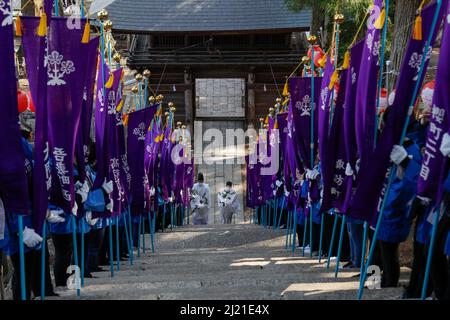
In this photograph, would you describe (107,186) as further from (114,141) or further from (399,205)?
(399,205)

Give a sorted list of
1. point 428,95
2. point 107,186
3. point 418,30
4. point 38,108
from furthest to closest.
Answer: point 107,186 < point 428,95 < point 38,108 < point 418,30

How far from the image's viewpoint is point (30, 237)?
16.7ft

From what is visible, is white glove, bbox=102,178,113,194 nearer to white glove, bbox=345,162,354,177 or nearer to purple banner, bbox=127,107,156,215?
purple banner, bbox=127,107,156,215

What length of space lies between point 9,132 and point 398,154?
279cm

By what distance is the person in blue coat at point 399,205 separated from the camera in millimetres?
5289

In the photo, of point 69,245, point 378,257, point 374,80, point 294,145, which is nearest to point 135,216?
point 294,145

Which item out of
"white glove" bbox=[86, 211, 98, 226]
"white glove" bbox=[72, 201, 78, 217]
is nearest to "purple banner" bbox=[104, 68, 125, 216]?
"white glove" bbox=[86, 211, 98, 226]

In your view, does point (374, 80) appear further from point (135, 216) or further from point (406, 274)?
point (135, 216)

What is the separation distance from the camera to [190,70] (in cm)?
2862

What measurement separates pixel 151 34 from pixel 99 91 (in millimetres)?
21123

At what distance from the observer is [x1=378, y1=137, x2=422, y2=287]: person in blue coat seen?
5289mm

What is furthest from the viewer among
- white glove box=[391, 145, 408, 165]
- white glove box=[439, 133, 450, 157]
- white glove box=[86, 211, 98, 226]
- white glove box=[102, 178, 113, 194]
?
white glove box=[102, 178, 113, 194]

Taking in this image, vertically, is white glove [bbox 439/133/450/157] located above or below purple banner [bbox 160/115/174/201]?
above

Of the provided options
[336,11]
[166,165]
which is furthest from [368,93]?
[166,165]
